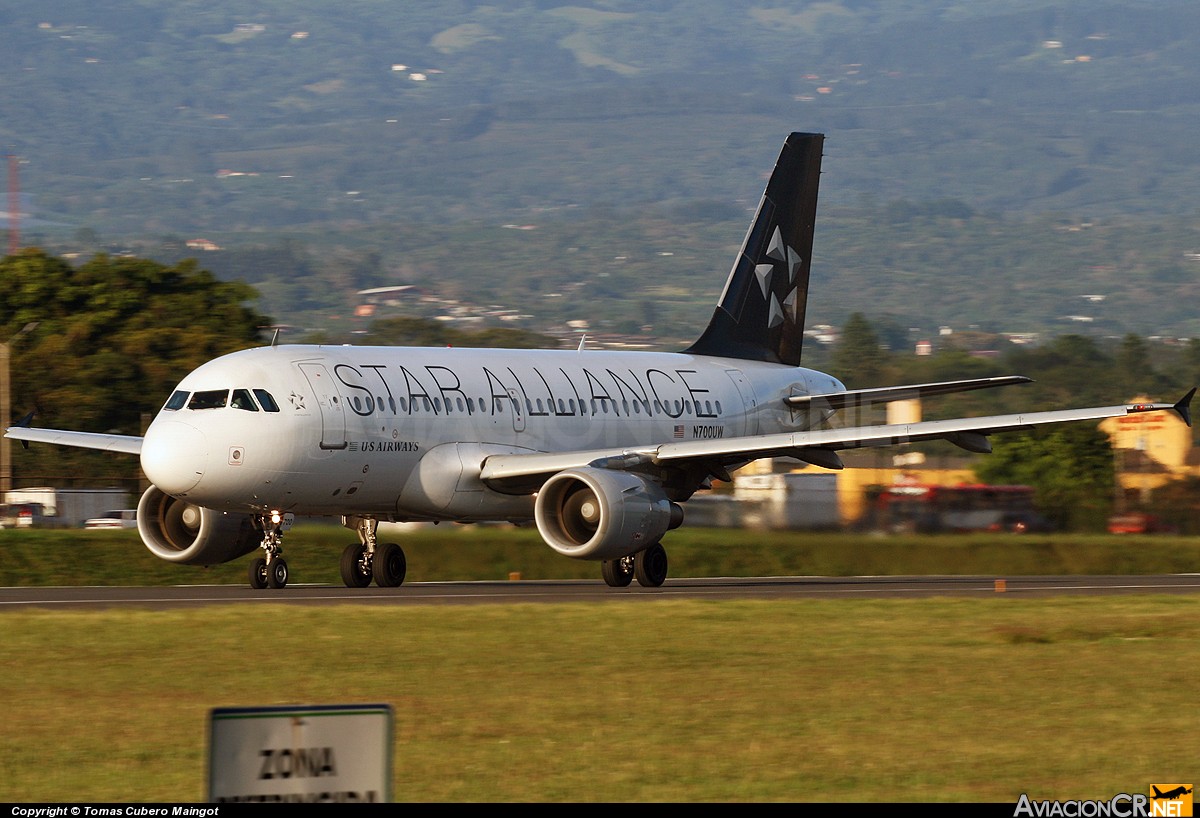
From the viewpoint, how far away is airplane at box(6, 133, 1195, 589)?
93.8 ft

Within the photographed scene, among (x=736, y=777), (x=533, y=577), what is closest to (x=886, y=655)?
(x=736, y=777)

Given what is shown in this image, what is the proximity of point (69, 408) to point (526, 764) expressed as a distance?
54.3 m

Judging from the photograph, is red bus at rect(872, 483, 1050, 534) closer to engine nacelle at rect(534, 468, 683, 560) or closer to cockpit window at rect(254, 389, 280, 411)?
engine nacelle at rect(534, 468, 683, 560)

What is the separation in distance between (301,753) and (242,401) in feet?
73.1

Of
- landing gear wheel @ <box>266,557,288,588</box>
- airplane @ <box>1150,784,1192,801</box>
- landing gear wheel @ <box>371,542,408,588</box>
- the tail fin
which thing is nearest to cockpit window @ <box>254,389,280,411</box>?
landing gear wheel @ <box>266,557,288,588</box>

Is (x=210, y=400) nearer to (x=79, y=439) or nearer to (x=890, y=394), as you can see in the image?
(x=79, y=439)

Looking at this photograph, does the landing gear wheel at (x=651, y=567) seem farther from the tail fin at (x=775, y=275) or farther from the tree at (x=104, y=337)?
the tree at (x=104, y=337)

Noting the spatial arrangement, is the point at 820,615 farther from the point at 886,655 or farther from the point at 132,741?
the point at 132,741

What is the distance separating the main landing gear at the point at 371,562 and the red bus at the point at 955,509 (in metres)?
10.8

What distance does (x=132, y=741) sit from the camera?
12516 millimetres

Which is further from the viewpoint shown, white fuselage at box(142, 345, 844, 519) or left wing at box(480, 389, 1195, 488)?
left wing at box(480, 389, 1195, 488)


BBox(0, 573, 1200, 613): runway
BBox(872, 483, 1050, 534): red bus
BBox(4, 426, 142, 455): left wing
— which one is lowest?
BBox(0, 573, 1200, 613): runway

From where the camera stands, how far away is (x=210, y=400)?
28797 millimetres

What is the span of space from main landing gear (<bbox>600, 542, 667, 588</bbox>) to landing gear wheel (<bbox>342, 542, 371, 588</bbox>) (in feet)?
12.3
